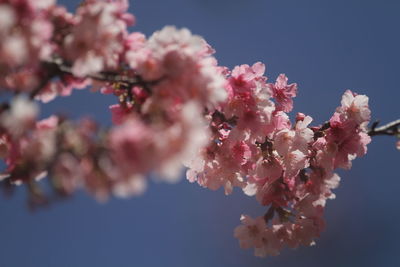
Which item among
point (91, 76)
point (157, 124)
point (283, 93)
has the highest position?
point (283, 93)

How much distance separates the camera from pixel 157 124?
4.19 feet

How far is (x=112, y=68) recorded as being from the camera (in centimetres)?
163

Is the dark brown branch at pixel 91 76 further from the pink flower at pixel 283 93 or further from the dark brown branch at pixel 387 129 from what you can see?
the dark brown branch at pixel 387 129

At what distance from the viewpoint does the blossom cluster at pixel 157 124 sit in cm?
123

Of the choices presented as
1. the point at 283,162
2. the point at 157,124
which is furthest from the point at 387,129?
the point at 157,124

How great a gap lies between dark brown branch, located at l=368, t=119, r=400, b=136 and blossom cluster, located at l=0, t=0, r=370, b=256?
68 mm

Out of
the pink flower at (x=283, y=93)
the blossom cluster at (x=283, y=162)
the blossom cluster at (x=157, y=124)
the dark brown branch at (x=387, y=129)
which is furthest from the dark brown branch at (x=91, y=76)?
the dark brown branch at (x=387, y=129)

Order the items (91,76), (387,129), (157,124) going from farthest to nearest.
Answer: (387,129), (91,76), (157,124)

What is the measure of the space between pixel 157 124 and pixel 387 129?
1.56 metres

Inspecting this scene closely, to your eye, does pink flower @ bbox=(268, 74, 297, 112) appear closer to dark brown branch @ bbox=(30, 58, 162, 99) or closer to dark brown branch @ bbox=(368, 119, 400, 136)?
dark brown branch @ bbox=(368, 119, 400, 136)

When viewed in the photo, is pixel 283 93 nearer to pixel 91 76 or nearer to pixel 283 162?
pixel 283 162

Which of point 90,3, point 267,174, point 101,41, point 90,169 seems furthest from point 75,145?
point 267,174

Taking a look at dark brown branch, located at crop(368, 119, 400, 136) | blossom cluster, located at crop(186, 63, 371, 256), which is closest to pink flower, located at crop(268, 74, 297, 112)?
→ blossom cluster, located at crop(186, 63, 371, 256)

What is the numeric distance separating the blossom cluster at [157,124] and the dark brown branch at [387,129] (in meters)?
0.07
